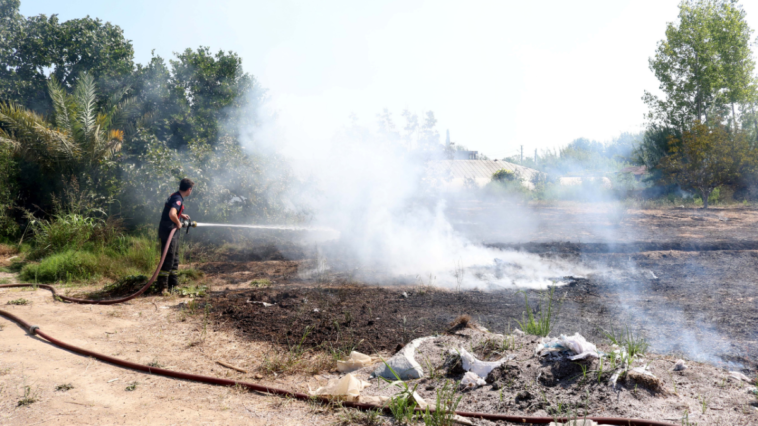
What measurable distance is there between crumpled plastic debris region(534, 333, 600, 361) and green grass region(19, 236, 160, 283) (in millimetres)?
6589

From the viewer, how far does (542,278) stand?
26.5 ft

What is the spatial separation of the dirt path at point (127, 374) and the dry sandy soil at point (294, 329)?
0.01 metres

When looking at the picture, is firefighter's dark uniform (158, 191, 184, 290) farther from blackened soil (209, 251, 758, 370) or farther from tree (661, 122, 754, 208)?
tree (661, 122, 754, 208)

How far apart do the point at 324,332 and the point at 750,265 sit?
25.9 feet

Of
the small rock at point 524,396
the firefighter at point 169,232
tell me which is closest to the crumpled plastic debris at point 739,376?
the small rock at point 524,396

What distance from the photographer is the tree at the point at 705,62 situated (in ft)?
73.4

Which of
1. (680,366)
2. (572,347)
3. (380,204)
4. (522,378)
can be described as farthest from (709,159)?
(522,378)

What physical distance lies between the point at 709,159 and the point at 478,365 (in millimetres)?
19268

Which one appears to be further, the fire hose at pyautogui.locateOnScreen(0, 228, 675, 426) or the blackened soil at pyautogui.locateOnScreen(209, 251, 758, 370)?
the blackened soil at pyautogui.locateOnScreen(209, 251, 758, 370)

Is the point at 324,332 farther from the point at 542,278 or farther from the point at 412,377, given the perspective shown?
the point at 542,278

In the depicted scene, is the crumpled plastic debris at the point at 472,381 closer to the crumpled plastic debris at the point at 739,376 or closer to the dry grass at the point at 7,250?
the crumpled plastic debris at the point at 739,376

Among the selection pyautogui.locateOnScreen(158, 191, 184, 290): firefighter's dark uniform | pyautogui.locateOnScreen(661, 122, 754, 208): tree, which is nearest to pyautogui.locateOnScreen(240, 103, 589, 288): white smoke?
pyautogui.locateOnScreen(158, 191, 184, 290): firefighter's dark uniform

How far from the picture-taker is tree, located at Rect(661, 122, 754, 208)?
17.6 m

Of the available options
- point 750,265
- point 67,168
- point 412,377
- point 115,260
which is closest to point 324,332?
point 412,377
